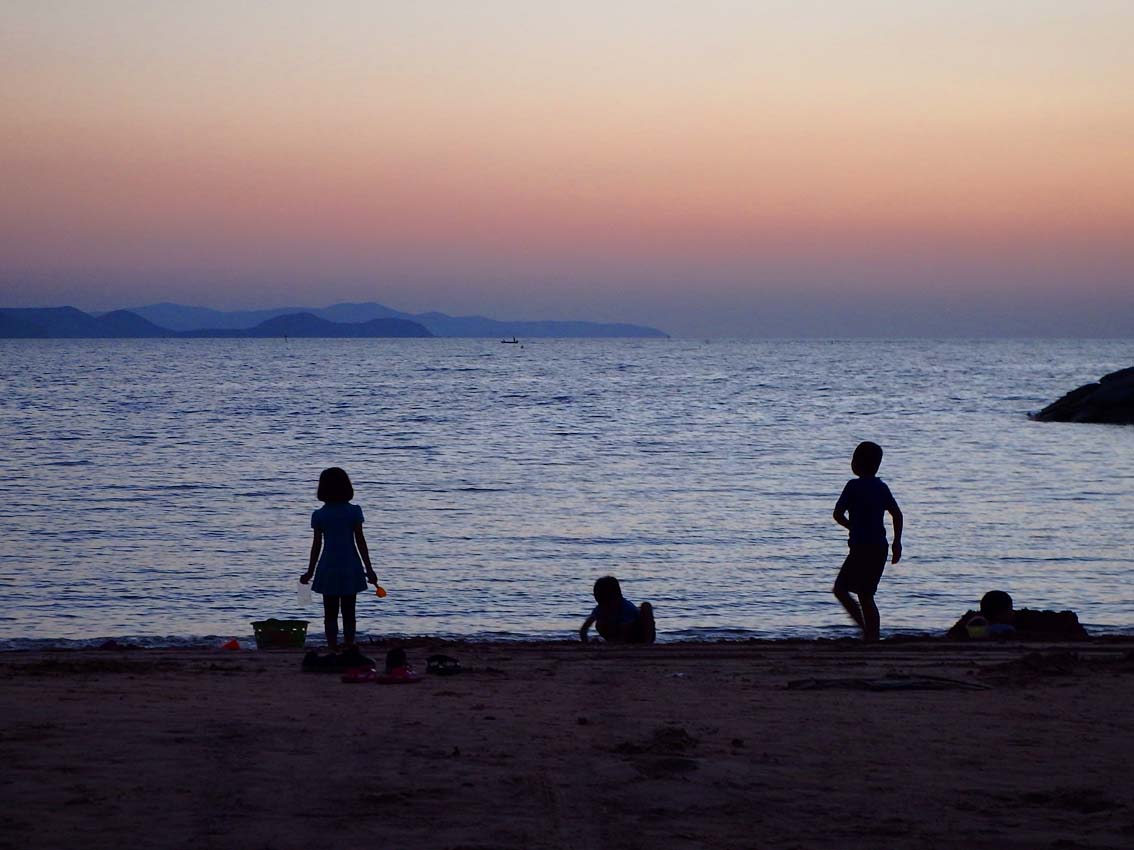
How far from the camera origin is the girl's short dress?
8969 millimetres

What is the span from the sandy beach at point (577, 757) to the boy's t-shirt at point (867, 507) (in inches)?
50.6

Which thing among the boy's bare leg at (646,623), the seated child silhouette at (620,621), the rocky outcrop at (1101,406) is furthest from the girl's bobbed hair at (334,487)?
the rocky outcrop at (1101,406)

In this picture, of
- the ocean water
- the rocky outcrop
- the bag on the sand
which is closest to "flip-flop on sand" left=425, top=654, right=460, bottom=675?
the bag on the sand

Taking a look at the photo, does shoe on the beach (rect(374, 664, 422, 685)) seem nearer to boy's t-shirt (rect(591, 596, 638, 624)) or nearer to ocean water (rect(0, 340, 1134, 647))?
boy's t-shirt (rect(591, 596, 638, 624))

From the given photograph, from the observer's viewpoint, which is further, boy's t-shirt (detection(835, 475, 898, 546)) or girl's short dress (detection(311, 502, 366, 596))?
boy's t-shirt (detection(835, 475, 898, 546))

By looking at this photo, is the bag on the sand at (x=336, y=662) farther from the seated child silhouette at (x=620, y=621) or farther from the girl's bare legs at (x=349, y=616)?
the seated child silhouette at (x=620, y=621)

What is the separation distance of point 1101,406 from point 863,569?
44721 millimetres

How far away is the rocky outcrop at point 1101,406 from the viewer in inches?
1953

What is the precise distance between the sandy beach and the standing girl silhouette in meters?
0.78

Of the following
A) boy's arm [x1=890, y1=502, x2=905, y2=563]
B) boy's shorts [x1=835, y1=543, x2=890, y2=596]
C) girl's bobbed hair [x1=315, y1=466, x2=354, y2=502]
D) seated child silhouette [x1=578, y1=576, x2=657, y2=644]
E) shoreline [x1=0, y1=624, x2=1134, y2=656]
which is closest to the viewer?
girl's bobbed hair [x1=315, y1=466, x2=354, y2=502]

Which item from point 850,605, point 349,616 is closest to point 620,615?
point 850,605

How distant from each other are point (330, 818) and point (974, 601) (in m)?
10.9

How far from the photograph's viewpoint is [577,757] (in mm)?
Answer: 5801

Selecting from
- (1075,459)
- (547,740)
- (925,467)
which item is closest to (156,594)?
(547,740)
